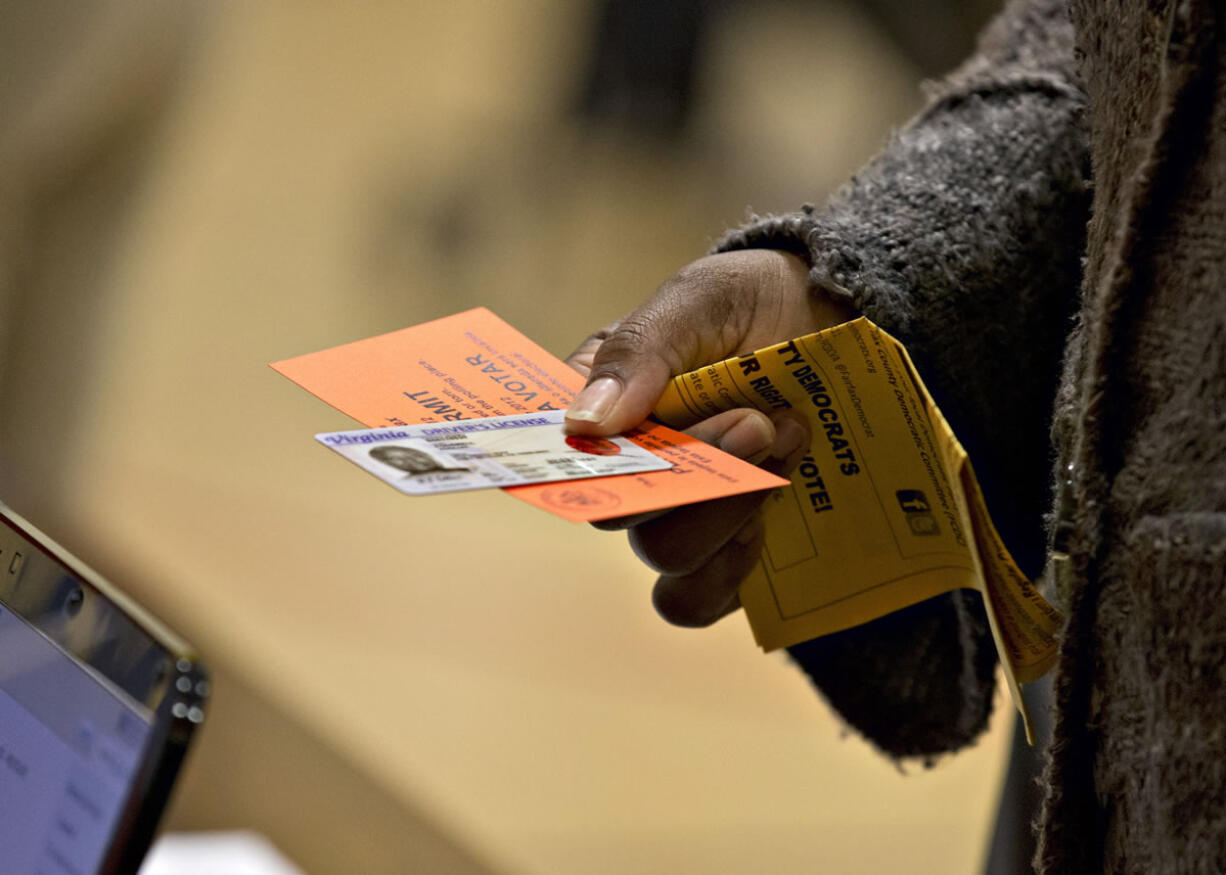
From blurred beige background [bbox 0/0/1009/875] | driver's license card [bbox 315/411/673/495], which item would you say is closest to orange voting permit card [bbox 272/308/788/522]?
driver's license card [bbox 315/411/673/495]

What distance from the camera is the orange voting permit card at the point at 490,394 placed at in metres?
0.49

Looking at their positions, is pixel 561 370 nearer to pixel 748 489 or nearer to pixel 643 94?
pixel 748 489

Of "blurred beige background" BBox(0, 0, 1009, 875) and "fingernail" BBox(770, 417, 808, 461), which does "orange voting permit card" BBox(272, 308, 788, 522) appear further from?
"blurred beige background" BBox(0, 0, 1009, 875)

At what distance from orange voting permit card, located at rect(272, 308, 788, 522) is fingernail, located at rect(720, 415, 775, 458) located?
0.02m

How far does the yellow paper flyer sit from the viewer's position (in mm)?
502

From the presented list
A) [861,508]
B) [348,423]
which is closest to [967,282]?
[861,508]

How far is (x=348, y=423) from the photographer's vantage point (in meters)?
2.04

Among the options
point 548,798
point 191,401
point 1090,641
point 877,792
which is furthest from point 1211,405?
point 191,401

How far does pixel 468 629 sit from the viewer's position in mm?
1915

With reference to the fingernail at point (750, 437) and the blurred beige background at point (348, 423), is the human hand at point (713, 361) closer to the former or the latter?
the fingernail at point (750, 437)

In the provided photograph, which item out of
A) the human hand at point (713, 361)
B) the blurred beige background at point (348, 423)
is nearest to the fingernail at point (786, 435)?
the human hand at point (713, 361)

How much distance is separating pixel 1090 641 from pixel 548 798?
135 cm

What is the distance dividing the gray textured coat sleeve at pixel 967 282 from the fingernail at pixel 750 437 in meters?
0.08

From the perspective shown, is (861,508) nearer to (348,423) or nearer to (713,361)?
(713,361)
